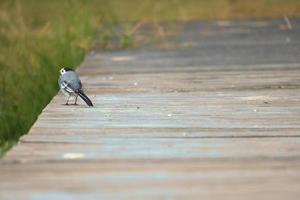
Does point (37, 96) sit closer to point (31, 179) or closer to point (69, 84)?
point (69, 84)

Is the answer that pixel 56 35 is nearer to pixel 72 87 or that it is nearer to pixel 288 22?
pixel 288 22

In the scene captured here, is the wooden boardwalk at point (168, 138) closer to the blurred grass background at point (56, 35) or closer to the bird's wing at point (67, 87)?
the bird's wing at point (67, 87)

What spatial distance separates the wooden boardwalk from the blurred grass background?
0.43 metres

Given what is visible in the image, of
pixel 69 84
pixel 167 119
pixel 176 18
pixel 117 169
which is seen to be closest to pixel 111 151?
pixel 117 169

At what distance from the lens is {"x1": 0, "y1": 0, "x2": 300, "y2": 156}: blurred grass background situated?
22.6 ft

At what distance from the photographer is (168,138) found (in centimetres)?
423

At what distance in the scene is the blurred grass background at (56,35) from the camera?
22.6 ft

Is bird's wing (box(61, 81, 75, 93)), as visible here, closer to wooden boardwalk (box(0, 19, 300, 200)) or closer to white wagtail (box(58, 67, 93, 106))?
white wagtail (box(58, 67, 93, 106))

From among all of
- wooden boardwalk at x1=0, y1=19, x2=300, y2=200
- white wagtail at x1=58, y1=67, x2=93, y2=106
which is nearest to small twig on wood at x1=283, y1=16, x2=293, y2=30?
wooden boardwalk at x1=0, y1=19, x2=300, y2=200

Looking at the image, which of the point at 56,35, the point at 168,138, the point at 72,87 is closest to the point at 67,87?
the point at 72,87

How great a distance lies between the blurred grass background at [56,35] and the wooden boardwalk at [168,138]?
43 centimetres

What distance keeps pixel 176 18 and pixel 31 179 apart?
31.8ft

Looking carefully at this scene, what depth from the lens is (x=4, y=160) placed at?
3.67 metres

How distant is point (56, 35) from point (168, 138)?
5.13 m
